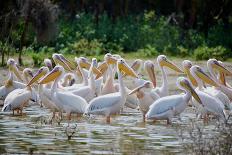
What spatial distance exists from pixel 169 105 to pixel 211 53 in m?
11.9

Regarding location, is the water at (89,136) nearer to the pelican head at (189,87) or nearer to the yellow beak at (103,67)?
the pelican head at (189,87)

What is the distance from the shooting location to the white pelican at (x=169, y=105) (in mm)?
11516

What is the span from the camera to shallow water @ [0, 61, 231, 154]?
9.07 meters

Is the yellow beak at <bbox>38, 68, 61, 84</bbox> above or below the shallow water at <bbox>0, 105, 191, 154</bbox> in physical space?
above

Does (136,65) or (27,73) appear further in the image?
(136,65)

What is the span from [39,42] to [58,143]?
15.0 meters

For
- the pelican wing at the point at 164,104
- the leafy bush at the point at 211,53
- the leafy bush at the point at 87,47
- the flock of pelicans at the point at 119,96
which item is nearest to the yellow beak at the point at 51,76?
the flock of pelicans at the point at 119,96

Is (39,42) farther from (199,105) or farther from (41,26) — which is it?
(199,105)

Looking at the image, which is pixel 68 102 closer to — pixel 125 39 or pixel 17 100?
pixel 17 100

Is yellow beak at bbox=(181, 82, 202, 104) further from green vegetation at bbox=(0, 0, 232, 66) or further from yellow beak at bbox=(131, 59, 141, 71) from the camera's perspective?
green vegetation at bbox=(0, 0, 232, 66)

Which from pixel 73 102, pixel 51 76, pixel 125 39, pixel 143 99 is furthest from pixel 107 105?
pixel 125 39

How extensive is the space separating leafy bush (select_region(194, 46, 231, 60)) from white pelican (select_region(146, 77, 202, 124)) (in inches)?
449

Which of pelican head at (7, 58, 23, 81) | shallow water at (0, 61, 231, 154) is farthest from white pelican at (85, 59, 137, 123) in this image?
pelican head at (7, 58, 23, 81)

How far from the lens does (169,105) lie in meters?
11.6
